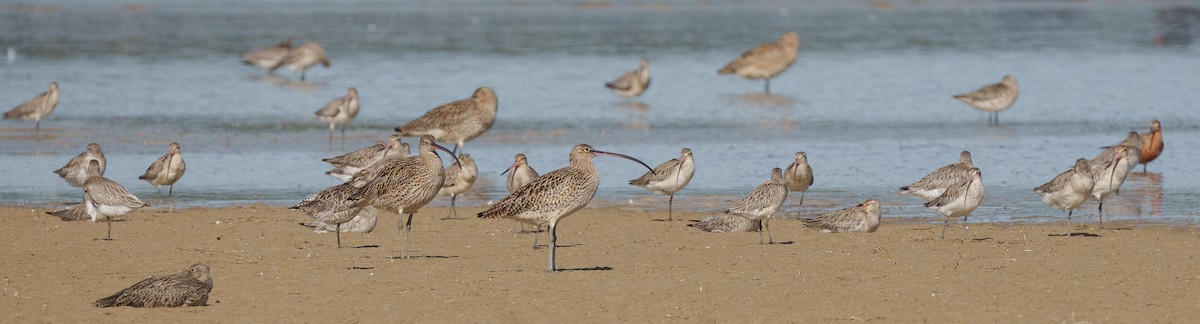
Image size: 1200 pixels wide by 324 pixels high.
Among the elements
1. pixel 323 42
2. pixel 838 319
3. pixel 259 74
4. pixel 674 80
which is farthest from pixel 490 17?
pixel 838 319

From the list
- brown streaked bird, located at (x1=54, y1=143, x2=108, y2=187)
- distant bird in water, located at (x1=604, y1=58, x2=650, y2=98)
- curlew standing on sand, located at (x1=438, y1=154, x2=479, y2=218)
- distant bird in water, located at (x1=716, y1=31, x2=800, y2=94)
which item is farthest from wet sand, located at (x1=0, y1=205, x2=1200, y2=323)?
distant bird in water, located at (x1=716, y1=31, x2=800, y2=94)

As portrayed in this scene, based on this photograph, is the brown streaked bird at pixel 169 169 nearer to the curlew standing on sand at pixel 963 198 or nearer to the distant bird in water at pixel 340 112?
the distant bird in water at pixel 340 112

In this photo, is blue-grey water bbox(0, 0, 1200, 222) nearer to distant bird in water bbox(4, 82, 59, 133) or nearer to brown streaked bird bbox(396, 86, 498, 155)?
distant bird in water bbox(4, 82, 59, 133)

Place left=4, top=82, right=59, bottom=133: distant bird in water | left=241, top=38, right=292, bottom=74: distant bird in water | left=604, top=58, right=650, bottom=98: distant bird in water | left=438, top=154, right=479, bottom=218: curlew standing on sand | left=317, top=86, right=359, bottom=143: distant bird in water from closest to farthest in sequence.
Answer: left=438, top=154, right=479, bottom=218: curlew standing on sand < left=317, top=86, right=359, bottom=143: distant bird in water < left=4, top=82, right=59, bottom=133: distant bird in water < left=604, top=58, right=650, bottom=98: distant bird in water < left=241, top=38, right=292, bottom=74: distant bird in water

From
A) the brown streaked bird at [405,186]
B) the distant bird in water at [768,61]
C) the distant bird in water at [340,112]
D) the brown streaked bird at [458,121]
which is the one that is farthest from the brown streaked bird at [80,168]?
the distant bird in water at [768,61]

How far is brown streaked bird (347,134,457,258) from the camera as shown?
11867 mm

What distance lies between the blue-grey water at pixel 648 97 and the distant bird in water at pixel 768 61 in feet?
1.83

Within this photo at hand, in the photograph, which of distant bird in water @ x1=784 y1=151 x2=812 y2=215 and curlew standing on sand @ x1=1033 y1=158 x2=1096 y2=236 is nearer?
curlew standing on sand @ x1=1033 y1=158 x2=1096 y2=236

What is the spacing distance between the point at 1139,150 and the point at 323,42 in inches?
1206

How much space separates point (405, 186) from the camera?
11.9 metres

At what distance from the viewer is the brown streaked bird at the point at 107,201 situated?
12.9 metres

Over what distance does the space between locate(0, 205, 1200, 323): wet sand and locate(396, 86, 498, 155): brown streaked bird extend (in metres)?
4.99

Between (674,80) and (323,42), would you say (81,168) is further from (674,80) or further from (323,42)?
(323,42)

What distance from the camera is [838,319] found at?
9.26 metres
